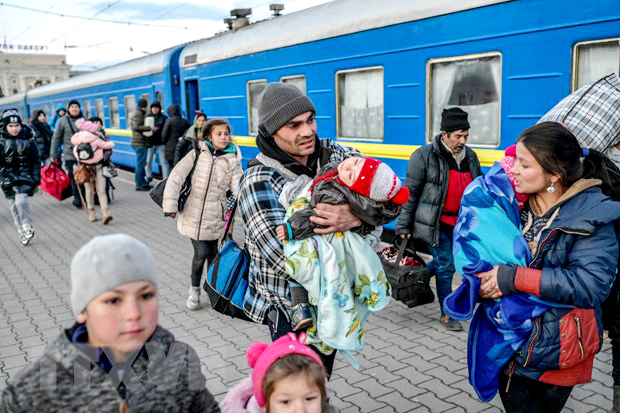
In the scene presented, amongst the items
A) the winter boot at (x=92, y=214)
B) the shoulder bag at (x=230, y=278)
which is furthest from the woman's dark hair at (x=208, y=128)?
the winter boot at (x=92, y=214)

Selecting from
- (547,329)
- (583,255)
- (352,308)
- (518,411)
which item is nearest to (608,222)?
(583,255)

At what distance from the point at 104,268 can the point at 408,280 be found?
3413mm

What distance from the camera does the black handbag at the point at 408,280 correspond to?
4625 mm

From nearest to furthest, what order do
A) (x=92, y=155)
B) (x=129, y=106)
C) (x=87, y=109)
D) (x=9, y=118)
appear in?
(x=9, y=118)
(x=92, y=155)
(x=129, y=106)
(x=87, y=109)

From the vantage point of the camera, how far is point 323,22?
7684 mm

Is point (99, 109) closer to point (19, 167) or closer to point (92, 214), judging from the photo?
point (92, 214)

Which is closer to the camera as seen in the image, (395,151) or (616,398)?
(616,398)

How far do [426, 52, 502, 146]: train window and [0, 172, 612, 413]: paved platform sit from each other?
185 centimetres

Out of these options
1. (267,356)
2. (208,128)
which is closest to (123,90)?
(208,128)

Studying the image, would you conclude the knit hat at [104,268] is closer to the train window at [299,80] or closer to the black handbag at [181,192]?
the black handbag at [181,192]

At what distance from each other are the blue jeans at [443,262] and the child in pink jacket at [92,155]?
6.35 metres

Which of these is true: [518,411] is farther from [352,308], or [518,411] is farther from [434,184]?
[434,184]

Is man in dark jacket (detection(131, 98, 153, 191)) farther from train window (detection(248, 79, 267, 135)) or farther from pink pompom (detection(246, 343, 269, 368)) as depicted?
pink pompom (detection(246, 343, 269, 368))

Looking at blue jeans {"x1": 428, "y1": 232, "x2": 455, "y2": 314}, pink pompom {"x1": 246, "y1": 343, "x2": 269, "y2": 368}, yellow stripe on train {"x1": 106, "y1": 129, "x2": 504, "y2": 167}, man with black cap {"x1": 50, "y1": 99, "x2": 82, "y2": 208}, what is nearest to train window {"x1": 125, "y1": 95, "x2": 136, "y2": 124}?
man with black cap {"x1": 50, "y1": 99, "x2": 82, "y2": 208}
